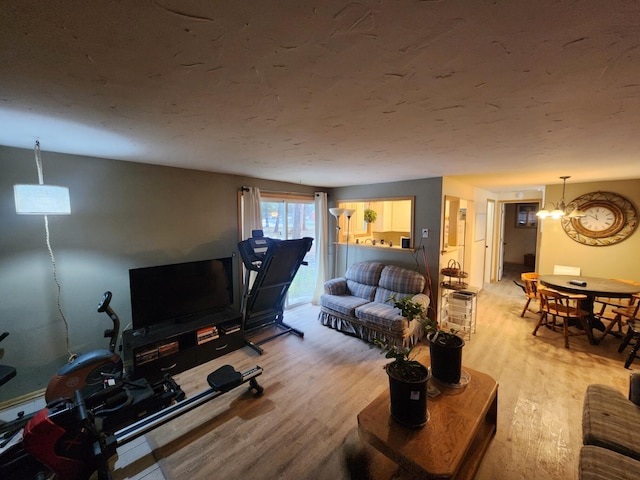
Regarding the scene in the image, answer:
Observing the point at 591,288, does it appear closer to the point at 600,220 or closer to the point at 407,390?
the point at 600,220

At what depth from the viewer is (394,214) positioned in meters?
5.28

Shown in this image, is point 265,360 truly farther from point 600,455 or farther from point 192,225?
point 600,455

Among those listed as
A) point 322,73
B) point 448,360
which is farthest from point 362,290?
point 322,73

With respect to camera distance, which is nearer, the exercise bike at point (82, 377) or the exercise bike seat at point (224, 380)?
the exercise bike at point (82, 377)

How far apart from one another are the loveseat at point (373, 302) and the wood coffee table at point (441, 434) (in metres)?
1.38

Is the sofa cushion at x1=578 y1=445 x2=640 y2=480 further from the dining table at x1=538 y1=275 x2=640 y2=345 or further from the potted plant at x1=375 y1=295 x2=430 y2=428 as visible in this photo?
the dining table at x1=538 y1=275 x2=640 y2=345

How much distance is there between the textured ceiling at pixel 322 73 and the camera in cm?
73

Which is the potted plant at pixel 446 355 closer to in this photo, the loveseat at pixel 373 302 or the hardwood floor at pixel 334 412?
the hardwood floor at pixel 334 412

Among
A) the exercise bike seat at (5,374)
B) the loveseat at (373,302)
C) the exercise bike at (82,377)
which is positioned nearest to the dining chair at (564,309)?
the loveseat at (373,302)

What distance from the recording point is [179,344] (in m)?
2.87

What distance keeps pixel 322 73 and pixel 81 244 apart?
2951 mm

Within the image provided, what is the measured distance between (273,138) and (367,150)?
0.84 m

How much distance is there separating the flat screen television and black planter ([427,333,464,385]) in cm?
255

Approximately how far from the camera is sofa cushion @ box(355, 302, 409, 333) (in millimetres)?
3258
